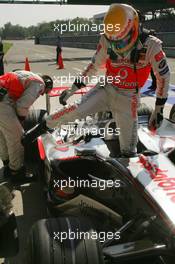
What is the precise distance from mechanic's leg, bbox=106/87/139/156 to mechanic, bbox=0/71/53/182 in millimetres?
1161

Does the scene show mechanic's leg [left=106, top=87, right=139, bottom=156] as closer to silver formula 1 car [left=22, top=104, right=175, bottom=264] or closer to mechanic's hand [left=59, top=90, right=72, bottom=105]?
silver formula 1 car [left=22, top=104, right=175, bottom=264]

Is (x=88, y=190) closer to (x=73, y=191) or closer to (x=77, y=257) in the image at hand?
(x=73, y=191)

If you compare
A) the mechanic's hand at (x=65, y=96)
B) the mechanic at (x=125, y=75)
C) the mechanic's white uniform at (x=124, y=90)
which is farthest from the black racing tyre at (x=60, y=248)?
the mechanic's hand at (x=65, y=96)

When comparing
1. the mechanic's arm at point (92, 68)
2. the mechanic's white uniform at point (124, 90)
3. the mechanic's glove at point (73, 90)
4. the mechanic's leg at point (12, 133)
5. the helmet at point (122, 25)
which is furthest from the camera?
the mechanic's leg at point (12, 133)

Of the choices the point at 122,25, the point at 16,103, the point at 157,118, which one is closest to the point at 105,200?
the point at 157,118

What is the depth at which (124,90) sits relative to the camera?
4113 mm

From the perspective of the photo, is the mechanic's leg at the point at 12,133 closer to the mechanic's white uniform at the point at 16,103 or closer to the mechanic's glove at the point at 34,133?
the mechanic's white uniform at the point at 16,103

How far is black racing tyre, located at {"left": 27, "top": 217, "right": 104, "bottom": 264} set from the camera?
259 centimetres

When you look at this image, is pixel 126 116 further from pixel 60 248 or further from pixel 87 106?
pixel 60 248

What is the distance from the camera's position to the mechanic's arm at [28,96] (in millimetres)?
4867

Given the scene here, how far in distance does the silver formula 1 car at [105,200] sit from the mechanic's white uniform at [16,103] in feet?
Answer: 1.85

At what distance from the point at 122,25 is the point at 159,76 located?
2.20 feet

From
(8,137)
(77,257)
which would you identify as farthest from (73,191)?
(8,137)

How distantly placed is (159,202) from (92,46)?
147 ft
